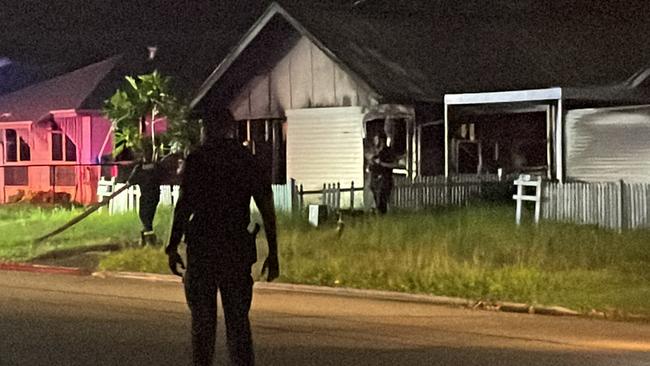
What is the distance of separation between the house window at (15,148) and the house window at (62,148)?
1.00 metres

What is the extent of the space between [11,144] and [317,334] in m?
26.1

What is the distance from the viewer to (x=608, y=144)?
77.5 ft

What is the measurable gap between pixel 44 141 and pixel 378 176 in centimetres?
1462

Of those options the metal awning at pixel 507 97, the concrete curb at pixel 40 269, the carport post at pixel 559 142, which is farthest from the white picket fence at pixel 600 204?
the concrete curb at pixel 40 269

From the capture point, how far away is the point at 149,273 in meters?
17.8

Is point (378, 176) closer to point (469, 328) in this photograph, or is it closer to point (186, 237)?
point (469, 328)

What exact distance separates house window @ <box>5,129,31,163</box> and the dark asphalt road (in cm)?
2059

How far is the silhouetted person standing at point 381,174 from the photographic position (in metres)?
23.5

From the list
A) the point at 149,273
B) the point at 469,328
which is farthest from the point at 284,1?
the point at 469,328

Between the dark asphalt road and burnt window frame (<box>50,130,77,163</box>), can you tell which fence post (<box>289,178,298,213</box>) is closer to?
the dark asphalt road

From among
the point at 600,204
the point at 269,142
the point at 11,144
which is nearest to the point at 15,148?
the point at 11,144

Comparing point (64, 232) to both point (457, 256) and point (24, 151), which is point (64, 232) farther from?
point (24, 151)

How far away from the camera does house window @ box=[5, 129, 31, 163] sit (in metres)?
35.4

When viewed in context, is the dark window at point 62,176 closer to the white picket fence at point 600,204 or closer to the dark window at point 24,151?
the dark window at point 24,151
